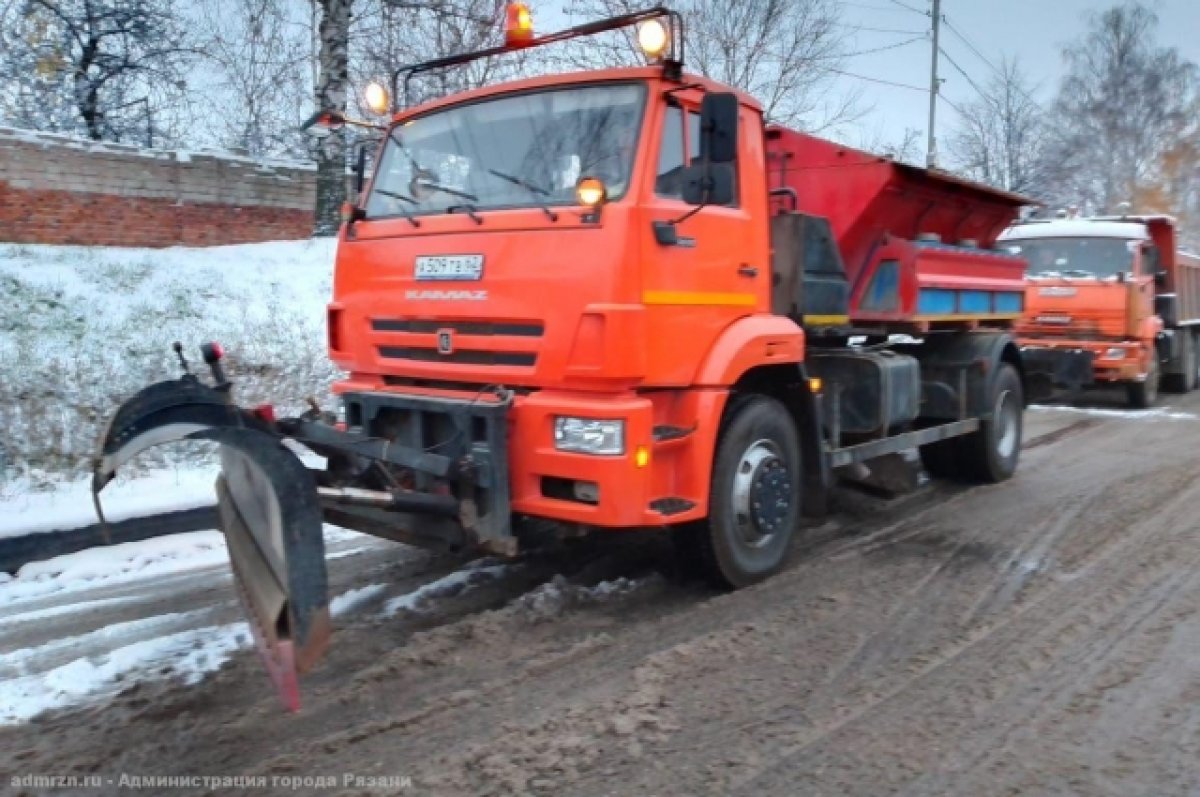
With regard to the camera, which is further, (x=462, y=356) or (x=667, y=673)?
(x=462, y=356)

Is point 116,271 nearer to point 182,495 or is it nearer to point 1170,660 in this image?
point 182,495

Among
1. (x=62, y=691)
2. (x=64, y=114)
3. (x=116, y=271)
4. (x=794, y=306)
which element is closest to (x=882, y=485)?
(x=794, y=306)

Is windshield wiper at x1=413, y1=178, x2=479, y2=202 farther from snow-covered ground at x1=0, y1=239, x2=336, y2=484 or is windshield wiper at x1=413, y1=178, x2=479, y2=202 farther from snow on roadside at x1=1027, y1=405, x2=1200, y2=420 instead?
snow on roadside at x1=1027, y1=405, x2=1200, y2=420

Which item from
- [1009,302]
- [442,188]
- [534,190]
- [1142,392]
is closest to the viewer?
[534,190]

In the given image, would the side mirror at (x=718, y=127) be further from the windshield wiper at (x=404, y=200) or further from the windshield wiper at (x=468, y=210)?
the windshield wiper at (x=404, y=200)

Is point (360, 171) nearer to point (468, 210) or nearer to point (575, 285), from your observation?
point (468, 210)

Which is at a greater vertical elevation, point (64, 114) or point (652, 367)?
point (64, 114)

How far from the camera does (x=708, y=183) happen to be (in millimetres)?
4758

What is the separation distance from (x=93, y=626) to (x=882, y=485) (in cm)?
542

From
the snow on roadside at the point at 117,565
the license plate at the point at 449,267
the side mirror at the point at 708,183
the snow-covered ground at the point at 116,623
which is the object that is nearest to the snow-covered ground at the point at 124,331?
the snow on roadside at the point at 117,565

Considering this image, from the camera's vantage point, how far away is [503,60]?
12797mm

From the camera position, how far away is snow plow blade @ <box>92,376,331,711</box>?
11.2ft

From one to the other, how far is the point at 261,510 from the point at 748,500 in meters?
2.61

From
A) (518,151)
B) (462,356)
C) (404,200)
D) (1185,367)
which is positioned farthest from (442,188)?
(1185,367)
